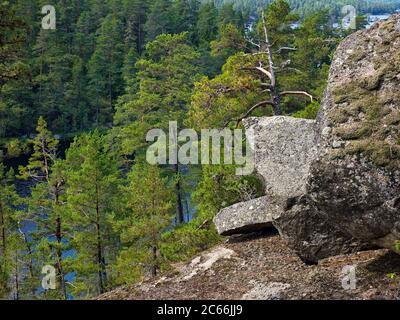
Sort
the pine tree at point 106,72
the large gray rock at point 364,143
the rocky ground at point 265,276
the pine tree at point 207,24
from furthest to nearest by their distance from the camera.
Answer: the pine tree at point 207,24 < the pine tree at point 106,72 < the rocky ground at point 265,276 < the large gray rock at point 364,143

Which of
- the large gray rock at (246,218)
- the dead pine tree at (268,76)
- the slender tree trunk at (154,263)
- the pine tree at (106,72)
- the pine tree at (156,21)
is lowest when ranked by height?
the slender tree trunk at (154,263)

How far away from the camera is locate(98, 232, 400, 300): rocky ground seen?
8516 mm

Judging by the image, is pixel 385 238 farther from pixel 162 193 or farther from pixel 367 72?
pixel 162 193

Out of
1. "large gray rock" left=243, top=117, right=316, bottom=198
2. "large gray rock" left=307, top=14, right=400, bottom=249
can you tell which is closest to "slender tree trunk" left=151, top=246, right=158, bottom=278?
"large gray rock" left=243, top=117, right=316, bottom=198

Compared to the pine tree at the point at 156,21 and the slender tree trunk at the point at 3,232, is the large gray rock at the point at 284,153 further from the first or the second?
the pine tree at the point at 156,21

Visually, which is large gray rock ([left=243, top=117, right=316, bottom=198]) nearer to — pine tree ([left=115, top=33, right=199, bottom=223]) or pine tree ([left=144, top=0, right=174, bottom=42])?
pine tree ([left=115, top=33, right=199, bottom=223])

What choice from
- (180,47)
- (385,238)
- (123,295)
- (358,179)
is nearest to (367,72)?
(358,179)

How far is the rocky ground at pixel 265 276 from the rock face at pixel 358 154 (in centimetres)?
56

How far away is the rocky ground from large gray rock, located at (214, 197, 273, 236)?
311 millimetres

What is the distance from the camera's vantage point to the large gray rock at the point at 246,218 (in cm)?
1262

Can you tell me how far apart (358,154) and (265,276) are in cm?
363

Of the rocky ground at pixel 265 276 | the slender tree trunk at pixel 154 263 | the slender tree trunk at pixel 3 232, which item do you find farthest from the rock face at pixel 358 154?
the slender tree trunk at pixel 3 232
